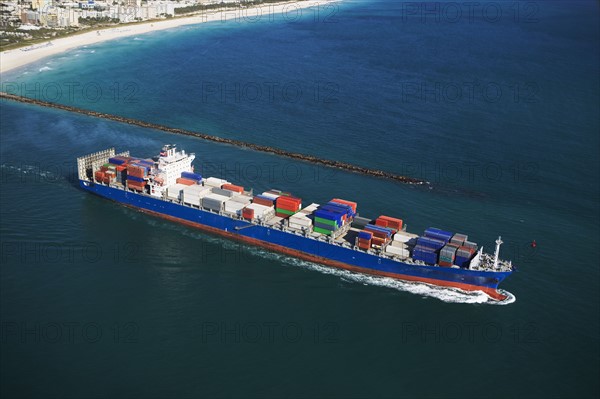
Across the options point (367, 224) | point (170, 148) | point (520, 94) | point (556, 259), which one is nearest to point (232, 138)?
point (170, 148)

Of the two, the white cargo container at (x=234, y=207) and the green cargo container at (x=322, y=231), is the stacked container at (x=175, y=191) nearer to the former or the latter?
the white cargo container at (x=234, y=207)

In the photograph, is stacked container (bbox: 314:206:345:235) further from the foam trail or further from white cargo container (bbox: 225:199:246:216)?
white cargo container (bbox: 225:199:246:216)

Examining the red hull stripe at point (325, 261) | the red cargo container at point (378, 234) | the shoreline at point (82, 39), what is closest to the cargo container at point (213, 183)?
the red hull stripe at point (325, 261)

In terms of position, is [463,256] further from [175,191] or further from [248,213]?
[175,191]

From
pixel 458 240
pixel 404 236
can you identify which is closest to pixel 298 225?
pixel 404 236

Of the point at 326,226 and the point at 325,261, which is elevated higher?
the point at 326,226

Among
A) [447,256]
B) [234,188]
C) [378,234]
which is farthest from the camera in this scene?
[234,188]
